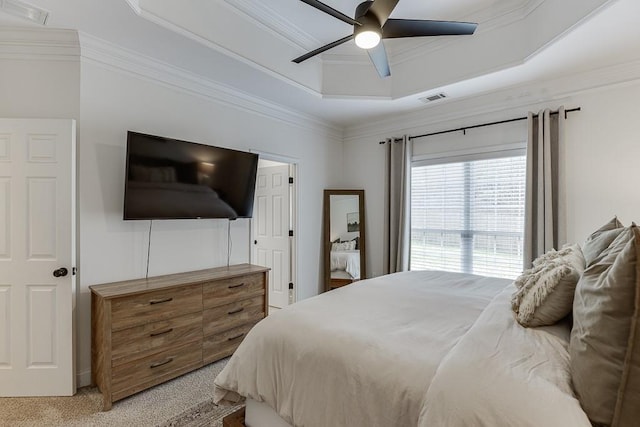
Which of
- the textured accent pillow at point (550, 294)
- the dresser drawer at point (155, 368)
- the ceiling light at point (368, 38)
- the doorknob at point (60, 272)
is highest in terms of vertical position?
the ceiling light at point (368, 38)

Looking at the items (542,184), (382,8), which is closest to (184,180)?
(382,8)

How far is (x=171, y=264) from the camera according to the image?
3.05 metres

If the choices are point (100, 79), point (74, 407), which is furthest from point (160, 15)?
point (74, 407)

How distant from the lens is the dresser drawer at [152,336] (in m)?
2.29

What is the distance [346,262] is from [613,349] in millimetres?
3894

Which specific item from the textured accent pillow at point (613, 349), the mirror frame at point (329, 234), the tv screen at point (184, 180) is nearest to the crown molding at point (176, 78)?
the tv screen at point (184, 180)

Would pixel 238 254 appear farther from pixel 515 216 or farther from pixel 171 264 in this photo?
pixel 515 216

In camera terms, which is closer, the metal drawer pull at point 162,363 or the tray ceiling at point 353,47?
the tray ceiling at point 353,47

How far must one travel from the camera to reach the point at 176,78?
305 cm

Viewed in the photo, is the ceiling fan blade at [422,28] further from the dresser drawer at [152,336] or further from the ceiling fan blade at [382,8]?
the dresser drawer at [152,336]

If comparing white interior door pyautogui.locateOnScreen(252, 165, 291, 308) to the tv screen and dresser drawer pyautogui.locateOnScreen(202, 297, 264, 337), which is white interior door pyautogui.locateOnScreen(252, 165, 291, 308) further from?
dresser drawer pyautogui.locateOnScreen(202, 297, 264, 337)

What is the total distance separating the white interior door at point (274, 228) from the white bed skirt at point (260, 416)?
2.68 m

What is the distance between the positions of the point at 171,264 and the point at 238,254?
0.76 m

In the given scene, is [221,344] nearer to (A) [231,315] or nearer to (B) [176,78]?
(A) [231,315]
